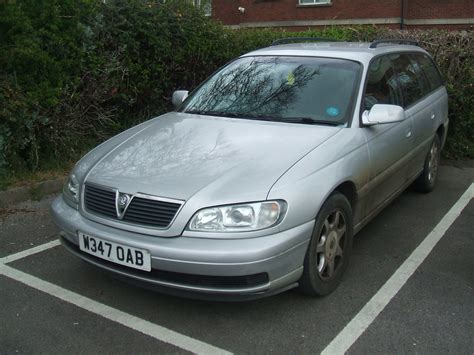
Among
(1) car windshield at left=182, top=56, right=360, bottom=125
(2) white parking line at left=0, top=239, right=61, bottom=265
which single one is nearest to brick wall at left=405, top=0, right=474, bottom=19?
(1) car windshield at left=182, top=56, right=360, bottom=125

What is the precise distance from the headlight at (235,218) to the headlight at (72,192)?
1.00m

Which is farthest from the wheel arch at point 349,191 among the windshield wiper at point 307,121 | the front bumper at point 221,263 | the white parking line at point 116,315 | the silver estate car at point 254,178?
the white parking line at point 116,315

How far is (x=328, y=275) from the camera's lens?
3395mm

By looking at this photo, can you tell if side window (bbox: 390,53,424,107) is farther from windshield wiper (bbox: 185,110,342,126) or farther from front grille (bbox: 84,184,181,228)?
front grille (bbox: 84,184,181,228)

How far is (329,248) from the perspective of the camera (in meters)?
3.35

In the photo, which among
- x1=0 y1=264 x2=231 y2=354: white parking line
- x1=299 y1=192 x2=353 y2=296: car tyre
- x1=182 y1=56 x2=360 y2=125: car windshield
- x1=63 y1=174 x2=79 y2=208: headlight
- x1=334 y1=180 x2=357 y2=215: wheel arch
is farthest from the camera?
x1=182 y1=56 x2=360 y2=125: car windshield

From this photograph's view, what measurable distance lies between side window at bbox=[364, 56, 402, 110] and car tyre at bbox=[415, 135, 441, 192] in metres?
1.19

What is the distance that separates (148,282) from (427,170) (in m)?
3.77

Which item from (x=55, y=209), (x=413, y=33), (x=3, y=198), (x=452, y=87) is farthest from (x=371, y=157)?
(x=413, y=33)

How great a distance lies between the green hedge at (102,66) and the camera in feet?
18.1

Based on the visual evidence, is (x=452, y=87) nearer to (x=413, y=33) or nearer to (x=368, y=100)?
(x=413, y=33)

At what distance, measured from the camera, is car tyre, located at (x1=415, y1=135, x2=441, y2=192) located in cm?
553

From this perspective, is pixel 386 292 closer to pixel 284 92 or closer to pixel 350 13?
pixel 284 92

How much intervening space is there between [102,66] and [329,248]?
4290mm
